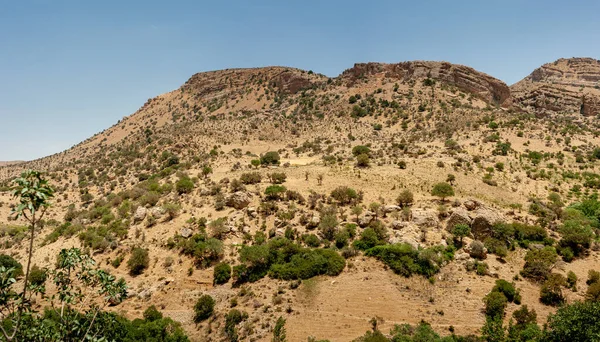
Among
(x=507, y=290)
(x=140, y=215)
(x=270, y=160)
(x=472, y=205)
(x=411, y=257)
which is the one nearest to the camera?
(x=507, y=290)

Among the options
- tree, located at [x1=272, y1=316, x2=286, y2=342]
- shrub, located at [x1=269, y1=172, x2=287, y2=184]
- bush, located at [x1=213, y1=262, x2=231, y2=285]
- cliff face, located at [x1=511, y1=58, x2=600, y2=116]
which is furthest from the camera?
cliff face, located at [x1=511, y1=58, x2=600, y2=116]

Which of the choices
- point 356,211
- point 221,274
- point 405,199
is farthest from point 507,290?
point 221,274

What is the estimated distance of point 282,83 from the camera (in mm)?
84500

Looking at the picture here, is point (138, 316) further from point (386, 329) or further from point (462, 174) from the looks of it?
point (462, 174)

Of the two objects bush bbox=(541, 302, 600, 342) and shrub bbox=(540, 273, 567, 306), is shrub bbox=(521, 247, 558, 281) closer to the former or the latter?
shrub bbox=(540, 273, 567, 306)

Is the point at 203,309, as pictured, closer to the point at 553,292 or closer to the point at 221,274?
the point at 221,274

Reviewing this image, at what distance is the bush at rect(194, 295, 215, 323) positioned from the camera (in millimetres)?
18406

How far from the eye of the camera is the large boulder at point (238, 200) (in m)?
27.1

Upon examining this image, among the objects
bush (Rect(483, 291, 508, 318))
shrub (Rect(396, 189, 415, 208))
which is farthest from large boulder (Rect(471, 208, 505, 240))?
bush (Rect(483, 291, 508, 318))

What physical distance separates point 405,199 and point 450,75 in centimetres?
5419

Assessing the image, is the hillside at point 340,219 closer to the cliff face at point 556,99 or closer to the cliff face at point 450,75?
the cliff face at point 450,75

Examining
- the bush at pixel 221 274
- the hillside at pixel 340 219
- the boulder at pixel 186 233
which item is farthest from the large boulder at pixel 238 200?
the bush at pixel 221 274

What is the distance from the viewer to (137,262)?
22.6 metres

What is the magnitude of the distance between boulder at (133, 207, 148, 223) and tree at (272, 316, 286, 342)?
55.4 ft
